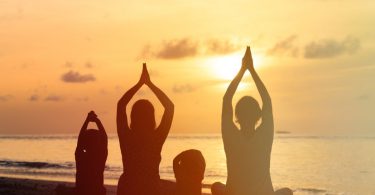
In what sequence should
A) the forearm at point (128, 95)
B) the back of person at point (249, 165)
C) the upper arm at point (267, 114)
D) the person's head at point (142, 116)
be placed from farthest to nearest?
1. the forearm at point (128, 95)
2. the person's head at point (142, 116)
3. the back of person at point (249, 165)
4. the upper arm at point (267, 114)

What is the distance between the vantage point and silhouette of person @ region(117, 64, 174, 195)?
7.48m

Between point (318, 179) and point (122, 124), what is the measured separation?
37.4 meters

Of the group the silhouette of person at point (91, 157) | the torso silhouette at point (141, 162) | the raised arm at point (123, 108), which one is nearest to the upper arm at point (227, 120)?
the torso silhouette at point (141, 162)

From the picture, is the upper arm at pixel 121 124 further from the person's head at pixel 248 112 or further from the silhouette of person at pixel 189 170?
the person's head at pixel 248 112

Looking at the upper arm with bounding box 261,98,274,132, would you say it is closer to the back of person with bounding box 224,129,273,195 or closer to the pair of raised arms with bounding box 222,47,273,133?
the pair of raised arms with bounding box 222,47,273,133

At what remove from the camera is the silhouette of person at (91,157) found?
25.2 ft

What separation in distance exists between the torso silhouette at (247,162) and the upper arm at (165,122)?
2.42 ft

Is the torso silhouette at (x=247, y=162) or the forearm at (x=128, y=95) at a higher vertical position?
the forearm at (x=128, y=95)

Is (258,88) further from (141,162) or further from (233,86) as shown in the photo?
(141,162)

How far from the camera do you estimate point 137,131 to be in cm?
752

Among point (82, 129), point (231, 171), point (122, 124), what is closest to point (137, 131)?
point (122, 124)

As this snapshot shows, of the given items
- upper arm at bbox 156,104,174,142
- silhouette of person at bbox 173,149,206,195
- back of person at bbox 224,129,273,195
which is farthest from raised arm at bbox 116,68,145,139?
back of person at bbox 224,129,273,195

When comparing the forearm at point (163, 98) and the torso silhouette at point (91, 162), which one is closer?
the forearm at point (163, 98)

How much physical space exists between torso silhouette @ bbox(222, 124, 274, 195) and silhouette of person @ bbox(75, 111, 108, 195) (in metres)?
1.64
